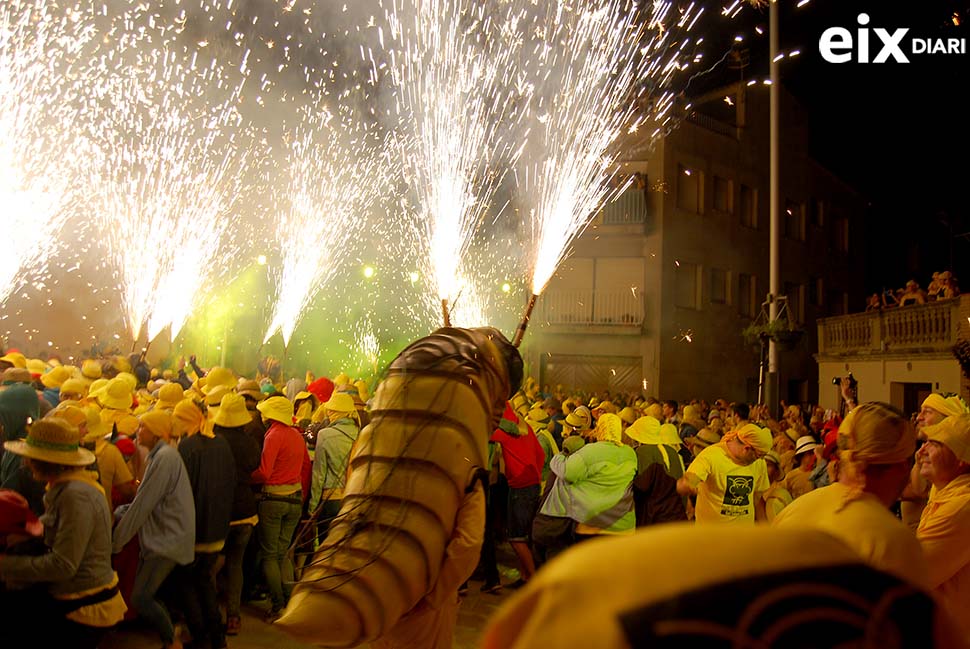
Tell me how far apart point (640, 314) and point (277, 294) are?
1383cm

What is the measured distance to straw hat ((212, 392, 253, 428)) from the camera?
22.1 ft

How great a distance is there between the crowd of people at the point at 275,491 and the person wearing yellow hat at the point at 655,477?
18 millimetres

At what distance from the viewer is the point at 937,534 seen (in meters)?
3.49

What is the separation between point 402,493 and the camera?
3.63 metres

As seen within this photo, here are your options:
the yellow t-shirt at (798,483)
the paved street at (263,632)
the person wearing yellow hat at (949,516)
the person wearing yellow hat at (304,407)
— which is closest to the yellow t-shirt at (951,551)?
the person wearing yellow hat at (949,516)

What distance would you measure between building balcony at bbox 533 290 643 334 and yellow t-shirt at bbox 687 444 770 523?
67.3 ft

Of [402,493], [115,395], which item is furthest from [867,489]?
[115,395]

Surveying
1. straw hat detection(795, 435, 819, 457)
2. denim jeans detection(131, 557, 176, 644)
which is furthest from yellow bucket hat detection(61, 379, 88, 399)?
straw hat detection(795, 435, 819, 457)

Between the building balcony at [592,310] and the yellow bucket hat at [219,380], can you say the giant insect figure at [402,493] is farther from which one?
the building balcony at [592,310]

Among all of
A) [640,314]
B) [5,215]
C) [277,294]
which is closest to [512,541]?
[5,215]

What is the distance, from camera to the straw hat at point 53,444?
441cm

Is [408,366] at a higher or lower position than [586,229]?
lower

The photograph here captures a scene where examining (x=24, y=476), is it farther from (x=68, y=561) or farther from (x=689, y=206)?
(x=689, y=206)

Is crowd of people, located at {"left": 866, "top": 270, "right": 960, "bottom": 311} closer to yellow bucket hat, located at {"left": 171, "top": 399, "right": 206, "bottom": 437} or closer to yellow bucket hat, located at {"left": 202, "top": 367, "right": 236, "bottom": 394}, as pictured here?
yellow bucket hat, located at {"left": 202, "top": 367, "right": 236, "bottom": 394}
